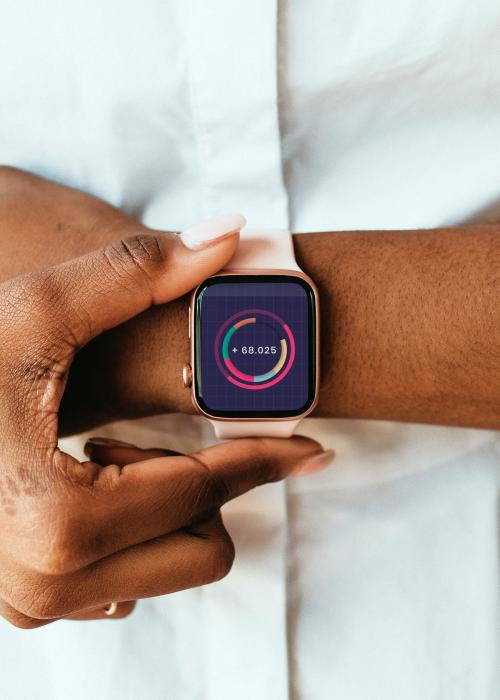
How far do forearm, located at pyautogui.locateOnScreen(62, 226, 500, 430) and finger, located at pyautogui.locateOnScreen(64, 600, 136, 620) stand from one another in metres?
0.35

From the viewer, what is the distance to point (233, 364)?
864 mm

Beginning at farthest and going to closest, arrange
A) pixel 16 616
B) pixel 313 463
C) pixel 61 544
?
pixel 313 463 < pixel 16 616 < pixel 61 544

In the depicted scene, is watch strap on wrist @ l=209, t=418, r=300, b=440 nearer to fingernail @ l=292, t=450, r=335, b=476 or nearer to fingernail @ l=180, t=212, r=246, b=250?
fingernail @ l=292, t=450, r=335, b=476

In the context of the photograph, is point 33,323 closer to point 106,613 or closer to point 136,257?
point 136,257

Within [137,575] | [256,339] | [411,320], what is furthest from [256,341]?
[137,575]

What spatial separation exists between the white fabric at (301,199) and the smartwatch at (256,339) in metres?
0.19

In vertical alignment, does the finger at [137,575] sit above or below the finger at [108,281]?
below

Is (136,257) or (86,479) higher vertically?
(136,257)

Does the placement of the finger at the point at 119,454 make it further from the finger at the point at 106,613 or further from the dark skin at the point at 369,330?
the finger at the point at 106,613

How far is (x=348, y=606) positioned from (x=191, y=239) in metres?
0.67

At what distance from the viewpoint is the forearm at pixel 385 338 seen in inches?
32.4

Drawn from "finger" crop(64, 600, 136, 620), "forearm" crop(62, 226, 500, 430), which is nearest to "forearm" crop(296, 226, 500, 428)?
"forearm" crop(62, 226, 500, 430)

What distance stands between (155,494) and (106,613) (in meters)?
0.37

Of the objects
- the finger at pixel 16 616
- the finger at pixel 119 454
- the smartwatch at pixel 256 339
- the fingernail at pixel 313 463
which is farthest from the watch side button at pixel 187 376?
the finger at pixel 16 616
